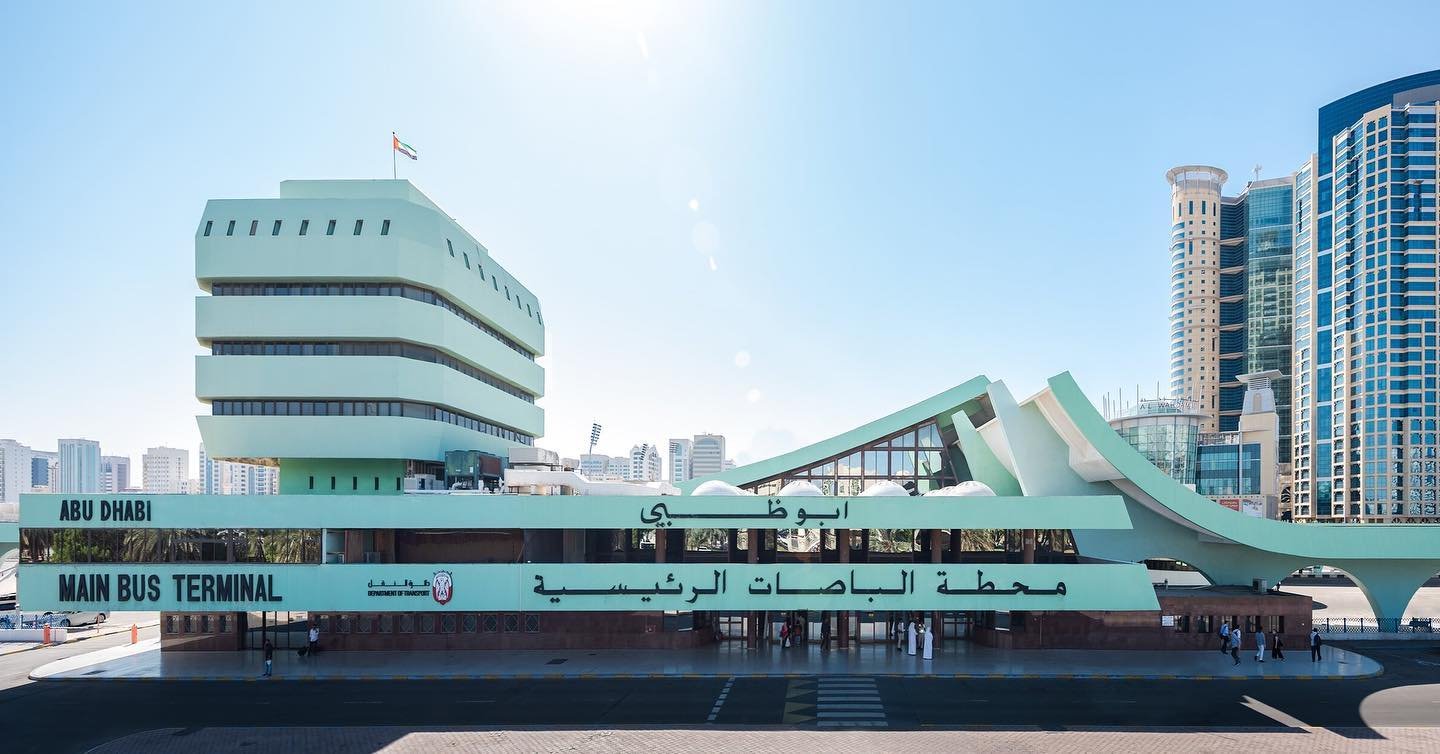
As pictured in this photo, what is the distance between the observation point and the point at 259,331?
38969 mm

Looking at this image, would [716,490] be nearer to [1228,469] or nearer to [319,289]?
[319,289]

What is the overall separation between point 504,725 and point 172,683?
597 inches

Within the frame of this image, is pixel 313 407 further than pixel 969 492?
Yes

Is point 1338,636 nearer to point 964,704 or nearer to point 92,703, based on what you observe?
point 964,704

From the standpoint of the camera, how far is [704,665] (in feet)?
105

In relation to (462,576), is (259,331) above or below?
above

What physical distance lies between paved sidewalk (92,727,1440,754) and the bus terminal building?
9.67 meters

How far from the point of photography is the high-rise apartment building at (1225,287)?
143m

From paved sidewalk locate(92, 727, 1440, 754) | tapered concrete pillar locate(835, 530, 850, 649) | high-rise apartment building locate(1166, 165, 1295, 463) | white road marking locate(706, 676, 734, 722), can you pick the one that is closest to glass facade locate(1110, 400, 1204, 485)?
high-rise apartment building locate(1166, 165, 1295, 463)

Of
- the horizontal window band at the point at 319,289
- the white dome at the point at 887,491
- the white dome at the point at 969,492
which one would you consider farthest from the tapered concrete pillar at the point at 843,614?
the horizontal window band at the point at 319,289

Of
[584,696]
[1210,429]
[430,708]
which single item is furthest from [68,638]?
[1210,429]

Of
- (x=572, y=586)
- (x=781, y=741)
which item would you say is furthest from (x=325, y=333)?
(x=781, y=741)

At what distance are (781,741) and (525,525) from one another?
47.9 feet

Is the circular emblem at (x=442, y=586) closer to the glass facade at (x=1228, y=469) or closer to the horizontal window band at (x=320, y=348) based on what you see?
the horizontal window band at (x=320, y=348)
